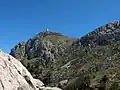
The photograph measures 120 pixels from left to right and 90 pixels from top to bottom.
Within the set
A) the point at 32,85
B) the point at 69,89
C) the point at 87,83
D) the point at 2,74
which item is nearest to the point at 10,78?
the point at 2,74

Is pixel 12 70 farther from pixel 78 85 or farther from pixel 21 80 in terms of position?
pixel 78 85

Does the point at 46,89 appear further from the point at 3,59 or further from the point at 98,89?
the point at 98,89

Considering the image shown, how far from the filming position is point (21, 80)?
29172 mm

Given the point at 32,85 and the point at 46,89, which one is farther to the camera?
the point at 46,89

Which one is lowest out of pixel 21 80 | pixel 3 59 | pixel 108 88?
pixel 108 88

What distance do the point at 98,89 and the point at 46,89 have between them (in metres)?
18.1

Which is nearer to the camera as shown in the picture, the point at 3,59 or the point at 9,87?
the point at 9,87

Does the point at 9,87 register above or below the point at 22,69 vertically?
below

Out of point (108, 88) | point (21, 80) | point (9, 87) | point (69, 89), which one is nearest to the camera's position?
point (9, 87)

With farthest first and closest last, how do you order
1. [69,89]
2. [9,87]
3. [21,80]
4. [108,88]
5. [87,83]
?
[87,83] < [69,89] < [108,88] < [21,80] < [9,87]

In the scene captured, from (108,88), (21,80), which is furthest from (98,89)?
(21,80)

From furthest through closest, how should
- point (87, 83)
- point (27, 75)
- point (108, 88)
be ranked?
point (87, 83) → point (108, 88) → point (27, 75)

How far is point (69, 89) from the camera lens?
49.3m

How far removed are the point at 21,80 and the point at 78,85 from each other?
24336mm
